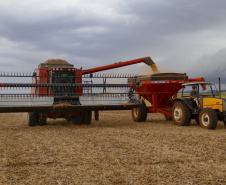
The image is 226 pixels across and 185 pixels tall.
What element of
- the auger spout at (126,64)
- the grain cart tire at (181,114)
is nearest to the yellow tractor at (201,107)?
the grain cart tire at (181,114)

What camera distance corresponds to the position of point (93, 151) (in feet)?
21.2

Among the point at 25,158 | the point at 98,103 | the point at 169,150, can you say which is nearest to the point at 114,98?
the point at 98,103

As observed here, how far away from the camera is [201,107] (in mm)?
10930

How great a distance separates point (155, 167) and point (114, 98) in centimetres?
679

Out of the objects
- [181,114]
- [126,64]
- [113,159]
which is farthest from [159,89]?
[113,159]

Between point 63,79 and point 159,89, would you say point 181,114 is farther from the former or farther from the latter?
point 63,79

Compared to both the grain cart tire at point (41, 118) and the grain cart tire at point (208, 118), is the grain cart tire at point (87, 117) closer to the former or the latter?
the grain cart tire at point (41, 118)

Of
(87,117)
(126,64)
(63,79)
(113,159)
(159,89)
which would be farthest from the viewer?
(126,64)

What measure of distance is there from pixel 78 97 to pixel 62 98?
619mm

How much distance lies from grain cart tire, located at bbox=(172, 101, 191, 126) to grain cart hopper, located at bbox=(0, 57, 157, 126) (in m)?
1.49

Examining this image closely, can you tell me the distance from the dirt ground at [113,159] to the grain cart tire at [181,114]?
250 centimetres

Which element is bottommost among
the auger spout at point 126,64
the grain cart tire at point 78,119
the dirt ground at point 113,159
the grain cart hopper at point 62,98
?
the dirt ground at point 113,159

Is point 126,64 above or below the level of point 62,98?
above

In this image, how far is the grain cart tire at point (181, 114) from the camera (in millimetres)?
11094
